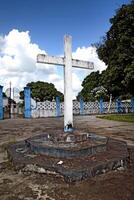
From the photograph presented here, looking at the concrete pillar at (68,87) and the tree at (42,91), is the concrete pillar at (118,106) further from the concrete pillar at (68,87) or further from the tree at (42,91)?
the concrete pillar at (68,87)

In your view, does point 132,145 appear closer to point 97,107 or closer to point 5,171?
point 5,171

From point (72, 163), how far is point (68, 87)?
2.36 metres

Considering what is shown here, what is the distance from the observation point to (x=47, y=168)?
354 cm

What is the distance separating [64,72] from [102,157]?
2529 millimetres

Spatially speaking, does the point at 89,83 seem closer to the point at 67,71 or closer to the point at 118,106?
the point at 118,106

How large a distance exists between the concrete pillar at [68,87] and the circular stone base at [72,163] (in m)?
1.38

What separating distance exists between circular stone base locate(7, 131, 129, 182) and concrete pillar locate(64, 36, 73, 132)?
4.53ft

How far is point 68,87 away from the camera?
222 inches

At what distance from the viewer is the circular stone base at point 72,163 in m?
3.37

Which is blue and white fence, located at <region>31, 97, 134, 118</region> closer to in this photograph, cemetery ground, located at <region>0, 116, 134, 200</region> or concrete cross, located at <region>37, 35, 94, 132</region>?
concrete cross, located at <region>37, 35, 94, 132</region>

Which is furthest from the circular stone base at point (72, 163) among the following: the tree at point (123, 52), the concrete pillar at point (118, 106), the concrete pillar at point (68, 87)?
the concrete pillar at point (118, 106)

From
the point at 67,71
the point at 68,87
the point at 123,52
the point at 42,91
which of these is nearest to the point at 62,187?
the point at 68,87

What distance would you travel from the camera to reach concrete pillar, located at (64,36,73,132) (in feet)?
18.4

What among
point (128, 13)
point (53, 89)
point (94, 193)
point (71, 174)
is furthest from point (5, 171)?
point (53, 89)
